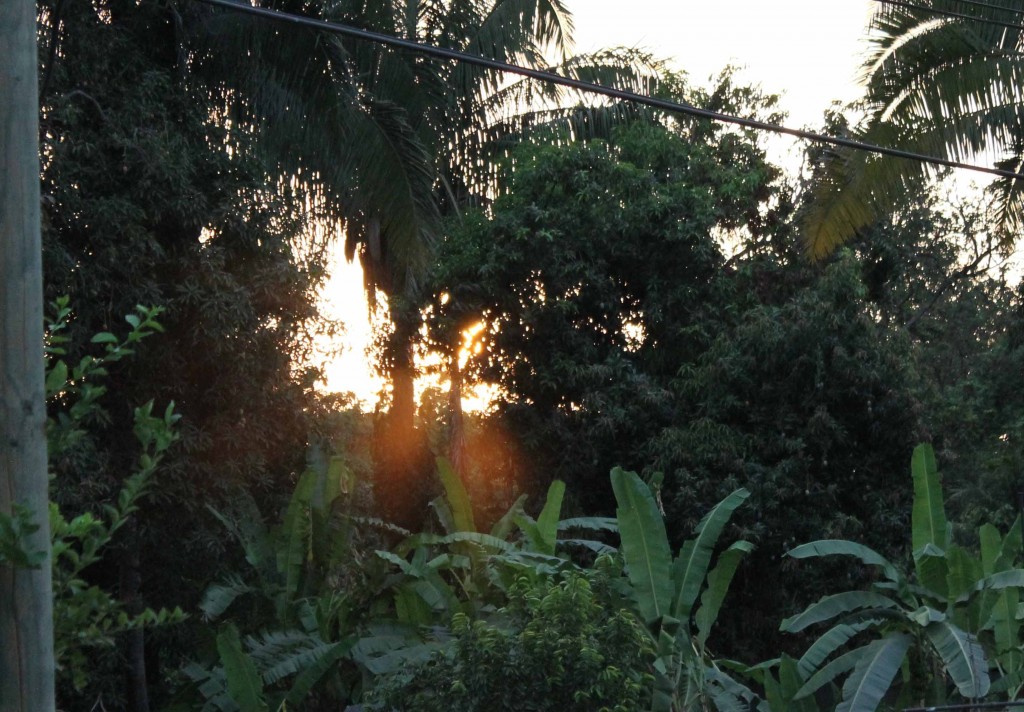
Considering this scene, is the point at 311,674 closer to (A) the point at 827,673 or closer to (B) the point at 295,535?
(B) the point at 295,535

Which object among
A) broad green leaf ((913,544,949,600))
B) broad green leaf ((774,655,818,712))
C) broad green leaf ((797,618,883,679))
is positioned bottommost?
broad green leaf ((774,655,818,712))

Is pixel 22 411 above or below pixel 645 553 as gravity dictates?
above

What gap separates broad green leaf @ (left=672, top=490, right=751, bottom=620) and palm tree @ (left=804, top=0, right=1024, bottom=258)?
3.08m

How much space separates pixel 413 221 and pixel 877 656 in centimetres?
653

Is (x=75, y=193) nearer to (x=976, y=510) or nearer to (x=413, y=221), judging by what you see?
(x=413, y=221)

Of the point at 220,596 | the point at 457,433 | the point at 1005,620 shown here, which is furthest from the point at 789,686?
the point at 457,433

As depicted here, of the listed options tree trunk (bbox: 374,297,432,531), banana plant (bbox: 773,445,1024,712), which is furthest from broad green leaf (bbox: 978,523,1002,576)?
tree trunk (bbox: 374,297,432,531)

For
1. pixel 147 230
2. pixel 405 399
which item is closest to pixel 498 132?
pixel 405 399

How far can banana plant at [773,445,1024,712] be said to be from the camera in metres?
10.5

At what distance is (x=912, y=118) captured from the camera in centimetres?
1149

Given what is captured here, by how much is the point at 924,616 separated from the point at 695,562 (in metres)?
2.07

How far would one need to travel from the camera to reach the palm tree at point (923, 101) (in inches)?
443

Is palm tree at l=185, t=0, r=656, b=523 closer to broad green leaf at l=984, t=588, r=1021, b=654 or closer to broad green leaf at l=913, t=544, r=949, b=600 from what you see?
broad green leaf at l=913, t=544, r=949, b=600

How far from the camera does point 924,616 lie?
34.5 feet
